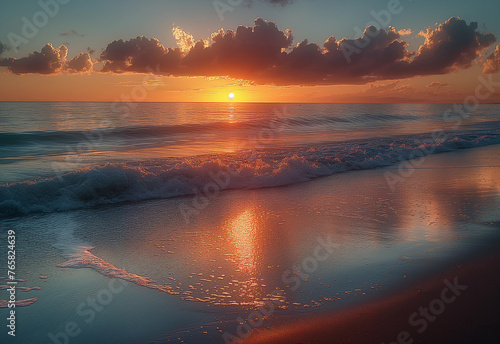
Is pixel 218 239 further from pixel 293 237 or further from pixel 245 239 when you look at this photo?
pixel 293 237

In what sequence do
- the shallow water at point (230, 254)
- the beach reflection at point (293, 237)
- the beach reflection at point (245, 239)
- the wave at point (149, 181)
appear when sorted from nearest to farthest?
the shallow water at point (230, 254) → the beach reflection at point (293, 237) → the beach reflection at point (245, 239) → the wave at point (149, 181)

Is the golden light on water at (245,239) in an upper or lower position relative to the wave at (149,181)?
lower

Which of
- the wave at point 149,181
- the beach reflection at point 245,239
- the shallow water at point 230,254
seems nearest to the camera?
the shallow water at point 230,254

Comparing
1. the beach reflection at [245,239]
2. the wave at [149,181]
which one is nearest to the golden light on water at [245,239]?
the beach reflection at [245,239]

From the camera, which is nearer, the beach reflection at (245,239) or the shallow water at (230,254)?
the shallow water at (230,254)

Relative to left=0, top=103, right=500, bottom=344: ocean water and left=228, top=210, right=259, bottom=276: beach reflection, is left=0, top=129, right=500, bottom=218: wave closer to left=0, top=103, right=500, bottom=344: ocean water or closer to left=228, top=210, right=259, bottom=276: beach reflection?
left=0, top=103, right=500, bottom=344: ocean water

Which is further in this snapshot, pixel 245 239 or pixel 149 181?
pixel 149 181

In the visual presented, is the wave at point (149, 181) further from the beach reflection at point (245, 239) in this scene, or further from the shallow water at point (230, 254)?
the beach reflection at point (245, 239)

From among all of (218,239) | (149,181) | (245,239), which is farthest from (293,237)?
(149,181)

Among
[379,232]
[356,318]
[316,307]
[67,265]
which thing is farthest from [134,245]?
[379,232]

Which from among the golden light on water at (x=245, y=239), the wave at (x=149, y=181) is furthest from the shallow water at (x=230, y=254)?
the wave at (x=149, y=181)

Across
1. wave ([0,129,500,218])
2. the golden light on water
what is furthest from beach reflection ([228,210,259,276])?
wave ([0,129,500,218])

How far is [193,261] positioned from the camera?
6316 mm

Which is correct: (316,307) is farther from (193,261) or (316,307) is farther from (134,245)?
(134,245)
